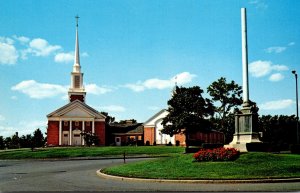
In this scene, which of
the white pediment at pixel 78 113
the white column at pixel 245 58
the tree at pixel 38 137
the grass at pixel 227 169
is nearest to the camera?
the grass at pixel 227 169

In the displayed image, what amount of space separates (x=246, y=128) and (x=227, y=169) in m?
9.20

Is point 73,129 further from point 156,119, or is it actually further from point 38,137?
point 156,119

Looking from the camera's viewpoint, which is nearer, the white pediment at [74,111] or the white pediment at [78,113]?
the white pediment at [74,111]

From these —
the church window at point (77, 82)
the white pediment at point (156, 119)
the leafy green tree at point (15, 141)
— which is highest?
the church window at point (77, 82)

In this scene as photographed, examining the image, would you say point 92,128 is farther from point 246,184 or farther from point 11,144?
point 246,184

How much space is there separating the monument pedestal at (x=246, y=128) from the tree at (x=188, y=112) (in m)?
30.2

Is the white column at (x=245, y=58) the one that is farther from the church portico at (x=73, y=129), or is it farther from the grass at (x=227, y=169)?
the church portico at (x=73, y=129)

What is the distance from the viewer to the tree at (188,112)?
59.5m

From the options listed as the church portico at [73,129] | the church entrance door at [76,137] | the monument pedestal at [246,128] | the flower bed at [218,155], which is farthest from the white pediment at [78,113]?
the flower bed at [218,155]

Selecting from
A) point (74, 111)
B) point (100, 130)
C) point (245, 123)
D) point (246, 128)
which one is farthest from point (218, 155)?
point (74, 111)

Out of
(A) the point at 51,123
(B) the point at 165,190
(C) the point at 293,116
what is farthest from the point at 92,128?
(B) the point at 165,190

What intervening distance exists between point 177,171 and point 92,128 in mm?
59564

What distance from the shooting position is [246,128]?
28500 millimetres

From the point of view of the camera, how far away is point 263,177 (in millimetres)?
17797
